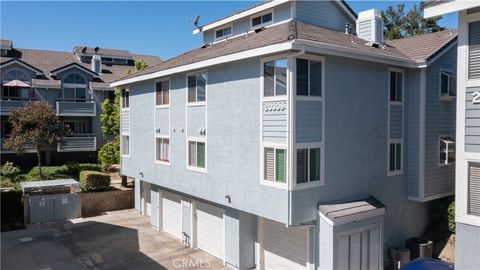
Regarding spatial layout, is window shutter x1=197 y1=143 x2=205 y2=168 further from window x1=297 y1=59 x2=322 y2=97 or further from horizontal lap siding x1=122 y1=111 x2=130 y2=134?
horizontal lap siding x1=122 y1=111 x2=130 y2=134

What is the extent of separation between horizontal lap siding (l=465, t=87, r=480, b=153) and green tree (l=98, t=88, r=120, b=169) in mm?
22450

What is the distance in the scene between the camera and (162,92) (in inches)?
A: 735

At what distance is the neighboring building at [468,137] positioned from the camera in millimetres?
9008

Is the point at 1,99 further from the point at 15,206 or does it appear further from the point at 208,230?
the point at 208,230

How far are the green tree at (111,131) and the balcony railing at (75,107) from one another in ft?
21.3

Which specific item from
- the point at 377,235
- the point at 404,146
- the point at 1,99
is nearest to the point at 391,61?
the point at 404,146

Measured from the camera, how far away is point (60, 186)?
72.1 feet

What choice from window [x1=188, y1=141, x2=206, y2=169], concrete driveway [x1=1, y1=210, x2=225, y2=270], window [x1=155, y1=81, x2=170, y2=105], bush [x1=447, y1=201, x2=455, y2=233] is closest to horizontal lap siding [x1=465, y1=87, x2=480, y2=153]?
bush [x1=447, y1=201, x2=455, y2=233]

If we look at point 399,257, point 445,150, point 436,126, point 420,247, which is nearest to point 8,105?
point 399,257

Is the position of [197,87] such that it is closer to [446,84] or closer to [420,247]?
[446,84]

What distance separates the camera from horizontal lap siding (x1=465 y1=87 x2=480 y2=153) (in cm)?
897

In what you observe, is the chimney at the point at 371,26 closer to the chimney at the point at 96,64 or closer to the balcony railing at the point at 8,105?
the balcony railing at the point at 8,105

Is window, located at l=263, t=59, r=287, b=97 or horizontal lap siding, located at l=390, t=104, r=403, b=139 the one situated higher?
window, located at l=263, t=59, r=287, b=97

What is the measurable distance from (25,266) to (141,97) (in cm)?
961
